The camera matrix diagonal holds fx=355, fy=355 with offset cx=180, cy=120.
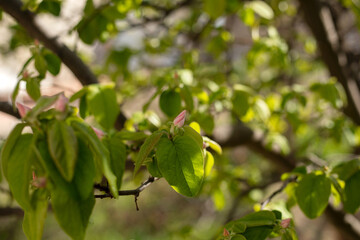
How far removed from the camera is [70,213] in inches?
18.0

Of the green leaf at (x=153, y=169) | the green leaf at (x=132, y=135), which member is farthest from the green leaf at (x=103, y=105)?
the green leaf at (x=153, y=169)

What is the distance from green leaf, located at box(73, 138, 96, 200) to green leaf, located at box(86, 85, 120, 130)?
0.44 metres

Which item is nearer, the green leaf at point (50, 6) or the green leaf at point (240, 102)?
the green leaf at point (50, 6)

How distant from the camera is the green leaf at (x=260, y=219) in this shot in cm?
65

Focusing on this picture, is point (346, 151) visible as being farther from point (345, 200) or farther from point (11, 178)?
point (11, 178)

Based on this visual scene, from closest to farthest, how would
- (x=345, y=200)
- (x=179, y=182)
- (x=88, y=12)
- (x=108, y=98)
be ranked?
(x=179, y=182), (x=345, y=200), (x=108, y=98), (x=88, y=12)

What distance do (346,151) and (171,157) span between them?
3.20 m

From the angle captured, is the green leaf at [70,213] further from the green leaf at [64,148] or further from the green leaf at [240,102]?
the green leaf at [240,102]

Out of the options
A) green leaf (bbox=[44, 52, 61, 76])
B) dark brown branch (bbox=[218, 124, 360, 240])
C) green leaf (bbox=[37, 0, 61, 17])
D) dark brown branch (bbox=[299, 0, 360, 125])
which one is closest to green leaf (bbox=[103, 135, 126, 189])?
green leaf (bbox=[44, 52, 61, 76])

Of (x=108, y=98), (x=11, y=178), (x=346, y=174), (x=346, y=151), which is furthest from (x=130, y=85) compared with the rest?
(x=346, y=151)

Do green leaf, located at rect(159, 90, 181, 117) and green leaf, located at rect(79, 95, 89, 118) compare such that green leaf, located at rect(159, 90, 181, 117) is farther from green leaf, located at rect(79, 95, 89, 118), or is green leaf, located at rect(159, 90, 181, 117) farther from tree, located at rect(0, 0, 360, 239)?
green leaf, located at rect(79, 95, 89, 118)

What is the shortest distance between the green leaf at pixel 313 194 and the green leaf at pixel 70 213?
508mm

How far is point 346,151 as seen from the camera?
3359mm

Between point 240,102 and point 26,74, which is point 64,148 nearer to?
point 26,74
